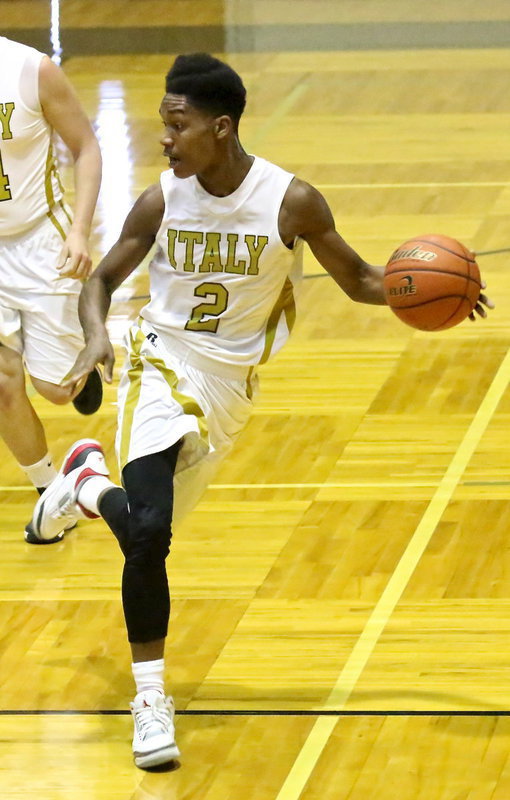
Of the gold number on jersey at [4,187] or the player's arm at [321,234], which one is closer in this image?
the player's arm at [321,234]

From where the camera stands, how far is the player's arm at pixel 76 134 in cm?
541

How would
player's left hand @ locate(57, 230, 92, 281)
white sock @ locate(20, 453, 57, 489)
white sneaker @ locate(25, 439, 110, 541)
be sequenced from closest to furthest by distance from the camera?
white sneaker @ locate(25, 439, 110, 541), player's left hand @ locate(57, 230, 92, 281), white sock @ locate(20, 453, 57, 489)

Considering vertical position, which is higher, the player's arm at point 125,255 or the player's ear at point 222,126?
the player's ear at point 222,126

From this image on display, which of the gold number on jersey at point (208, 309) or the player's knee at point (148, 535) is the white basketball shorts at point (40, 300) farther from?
the player's knee at point (148, 535)

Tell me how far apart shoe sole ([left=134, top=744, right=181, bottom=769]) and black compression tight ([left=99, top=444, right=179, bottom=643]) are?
11.4 inches

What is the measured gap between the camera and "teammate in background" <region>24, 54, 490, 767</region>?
419cm

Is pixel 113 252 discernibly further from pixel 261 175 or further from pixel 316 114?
pixel 316 114

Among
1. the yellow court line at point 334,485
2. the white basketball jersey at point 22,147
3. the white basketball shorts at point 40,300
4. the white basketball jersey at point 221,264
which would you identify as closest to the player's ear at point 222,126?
the white basketball jersey at point 221,264

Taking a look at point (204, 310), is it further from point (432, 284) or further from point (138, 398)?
point (432, 284)

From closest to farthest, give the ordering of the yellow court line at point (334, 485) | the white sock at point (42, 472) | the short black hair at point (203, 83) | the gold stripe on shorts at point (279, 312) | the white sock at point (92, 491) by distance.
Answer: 1. the short black hair at point (203, 83)
2. the gold stripe on shorts at point (279, 312)
3. the white sock at point (92, 491)
4. the white sock at point (42, 472)
5. the yellow court line at point (334, 485)

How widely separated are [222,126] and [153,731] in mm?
1651

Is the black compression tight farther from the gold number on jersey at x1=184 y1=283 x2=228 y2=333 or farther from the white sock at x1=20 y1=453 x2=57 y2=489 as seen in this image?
the white sock at x1=20 y1=453 x2=57 y2=489

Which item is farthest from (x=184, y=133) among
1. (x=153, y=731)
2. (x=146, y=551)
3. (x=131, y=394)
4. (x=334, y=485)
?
(x=334, y=485)

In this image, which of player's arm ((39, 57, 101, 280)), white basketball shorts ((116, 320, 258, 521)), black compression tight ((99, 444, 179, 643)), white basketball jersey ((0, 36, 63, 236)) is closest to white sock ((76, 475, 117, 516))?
white basketball shorts ((116, 320, 258, 521))
